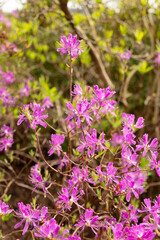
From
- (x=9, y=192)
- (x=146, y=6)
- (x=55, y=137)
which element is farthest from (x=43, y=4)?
(x=55, y=137)

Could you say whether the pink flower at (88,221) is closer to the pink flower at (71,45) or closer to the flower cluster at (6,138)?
the pink flower at (71,45)

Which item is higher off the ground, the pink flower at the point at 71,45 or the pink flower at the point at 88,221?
the pink flower at the point at 71,45

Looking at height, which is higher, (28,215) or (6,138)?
(6,138)

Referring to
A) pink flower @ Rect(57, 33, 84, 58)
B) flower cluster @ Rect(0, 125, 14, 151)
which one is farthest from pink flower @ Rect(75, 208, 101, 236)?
flower cluster @ Rect(0, 125, 14, 151)

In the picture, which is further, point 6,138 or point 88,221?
point 6,138

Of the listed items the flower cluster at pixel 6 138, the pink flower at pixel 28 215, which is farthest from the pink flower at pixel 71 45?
the flower cluster at pixel 6 138

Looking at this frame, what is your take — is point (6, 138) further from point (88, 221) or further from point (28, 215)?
point (88, 221)

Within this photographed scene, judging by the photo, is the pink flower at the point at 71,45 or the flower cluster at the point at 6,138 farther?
the flower cluster at the point at 6,138

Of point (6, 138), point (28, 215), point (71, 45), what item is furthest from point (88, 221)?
point (6, 138)

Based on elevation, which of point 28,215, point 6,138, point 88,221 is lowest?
point 88,221

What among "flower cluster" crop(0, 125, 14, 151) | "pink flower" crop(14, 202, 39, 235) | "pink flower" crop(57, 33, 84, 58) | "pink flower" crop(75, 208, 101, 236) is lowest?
"pink flower" crop(75, 208, 101, 236)

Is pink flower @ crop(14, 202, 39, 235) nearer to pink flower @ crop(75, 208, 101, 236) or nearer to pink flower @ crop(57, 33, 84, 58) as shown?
pink flower @ crop(75, 208, 101, 236)

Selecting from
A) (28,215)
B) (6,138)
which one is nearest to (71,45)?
(28,215)
